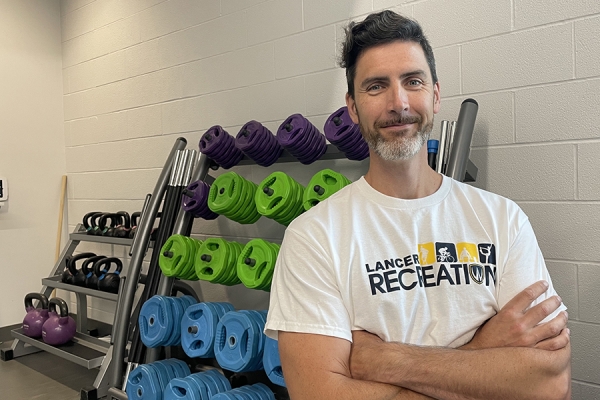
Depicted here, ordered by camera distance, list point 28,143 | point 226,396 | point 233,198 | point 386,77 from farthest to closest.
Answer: point 28,143 < point 233,198 < point 226,396 < point 386,77

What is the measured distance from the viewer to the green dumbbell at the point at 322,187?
6.44 feet

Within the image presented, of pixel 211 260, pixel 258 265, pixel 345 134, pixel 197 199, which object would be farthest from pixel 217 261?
pixel 345 134

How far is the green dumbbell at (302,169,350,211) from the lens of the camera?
1.96m

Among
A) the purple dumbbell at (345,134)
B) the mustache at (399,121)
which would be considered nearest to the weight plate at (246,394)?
the purple dumbbell at (345,134)

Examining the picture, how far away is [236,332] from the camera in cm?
200

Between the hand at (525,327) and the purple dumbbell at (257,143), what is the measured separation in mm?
1365

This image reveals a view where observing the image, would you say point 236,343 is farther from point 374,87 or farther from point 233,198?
point 374,87

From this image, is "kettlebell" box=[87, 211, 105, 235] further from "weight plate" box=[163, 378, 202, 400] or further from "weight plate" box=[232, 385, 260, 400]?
"weight plate" box=[232, 385, 260, 400]

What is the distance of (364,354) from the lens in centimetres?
109

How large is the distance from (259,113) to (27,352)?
2.31 metres

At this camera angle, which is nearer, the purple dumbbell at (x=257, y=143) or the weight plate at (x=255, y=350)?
the weight plate at (x=255, y=350)

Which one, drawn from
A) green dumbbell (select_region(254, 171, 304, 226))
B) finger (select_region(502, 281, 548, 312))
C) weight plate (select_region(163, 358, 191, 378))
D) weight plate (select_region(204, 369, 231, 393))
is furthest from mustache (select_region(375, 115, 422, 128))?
weight plate (select_region(163, 358, 191, 378))

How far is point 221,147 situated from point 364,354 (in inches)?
59.3

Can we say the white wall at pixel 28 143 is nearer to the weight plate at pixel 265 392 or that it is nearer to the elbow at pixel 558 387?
the weight plate at pixel 265 392
